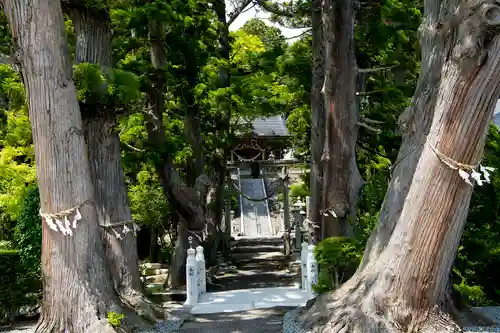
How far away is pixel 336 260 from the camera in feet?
24.5

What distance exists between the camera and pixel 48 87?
5.79 metres

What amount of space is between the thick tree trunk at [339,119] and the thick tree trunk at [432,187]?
3190 millimetres

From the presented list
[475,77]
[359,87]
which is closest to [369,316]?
[475,77]

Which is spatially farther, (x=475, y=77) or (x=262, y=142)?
(x=262, y=142)

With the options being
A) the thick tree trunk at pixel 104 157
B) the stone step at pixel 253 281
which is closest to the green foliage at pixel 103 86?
the thick tree trunk at pixel 104 157

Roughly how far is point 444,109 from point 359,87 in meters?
7.18

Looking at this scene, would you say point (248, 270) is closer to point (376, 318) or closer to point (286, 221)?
point (286, 221)

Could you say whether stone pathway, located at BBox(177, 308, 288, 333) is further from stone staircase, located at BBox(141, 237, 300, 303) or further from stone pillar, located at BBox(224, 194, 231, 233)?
stone pillar, located at BBox(224, 194, 231, 233)

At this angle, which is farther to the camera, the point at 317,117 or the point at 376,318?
the point at 317,117

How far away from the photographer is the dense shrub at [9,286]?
8.09 m

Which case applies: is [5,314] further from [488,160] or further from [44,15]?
[488,160]

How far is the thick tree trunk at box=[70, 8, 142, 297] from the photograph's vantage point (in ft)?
25.1

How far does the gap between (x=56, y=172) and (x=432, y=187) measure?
12.9 feet

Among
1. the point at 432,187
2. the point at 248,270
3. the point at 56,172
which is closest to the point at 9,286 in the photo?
the point at 56,172
